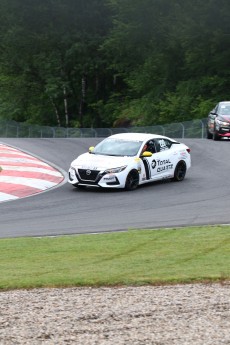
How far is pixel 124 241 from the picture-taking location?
527 inches

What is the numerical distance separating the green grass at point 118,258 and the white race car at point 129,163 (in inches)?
269

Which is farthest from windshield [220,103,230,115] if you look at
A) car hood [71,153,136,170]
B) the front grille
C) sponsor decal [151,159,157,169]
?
the front grille

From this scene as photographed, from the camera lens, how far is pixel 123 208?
61.1 feet

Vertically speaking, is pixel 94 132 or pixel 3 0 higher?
pixel 3 0

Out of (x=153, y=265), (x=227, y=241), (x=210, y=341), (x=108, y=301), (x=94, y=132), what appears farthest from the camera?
(x=94, y=132)

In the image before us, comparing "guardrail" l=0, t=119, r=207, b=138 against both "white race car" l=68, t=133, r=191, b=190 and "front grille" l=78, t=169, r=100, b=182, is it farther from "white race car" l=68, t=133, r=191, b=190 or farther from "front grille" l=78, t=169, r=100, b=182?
"front grille" l=78, t=169, r=100, b=182

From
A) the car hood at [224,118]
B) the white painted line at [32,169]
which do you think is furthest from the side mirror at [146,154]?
the car hood at [224,118]

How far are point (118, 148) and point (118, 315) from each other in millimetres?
14584

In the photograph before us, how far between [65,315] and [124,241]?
4.82 meters

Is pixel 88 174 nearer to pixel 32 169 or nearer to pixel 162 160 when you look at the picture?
pixel 162 160

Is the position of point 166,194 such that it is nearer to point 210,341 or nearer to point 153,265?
point 153,265

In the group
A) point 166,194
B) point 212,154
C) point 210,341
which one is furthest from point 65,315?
point 212,154

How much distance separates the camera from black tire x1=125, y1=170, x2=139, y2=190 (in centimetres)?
2172

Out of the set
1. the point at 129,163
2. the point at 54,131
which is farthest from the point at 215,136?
the point at 54,131
